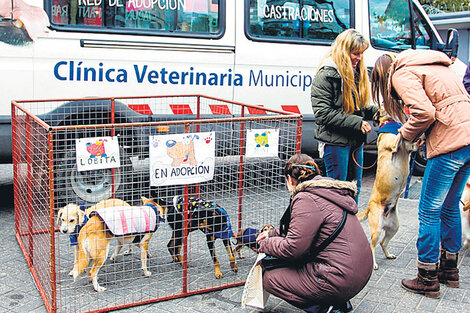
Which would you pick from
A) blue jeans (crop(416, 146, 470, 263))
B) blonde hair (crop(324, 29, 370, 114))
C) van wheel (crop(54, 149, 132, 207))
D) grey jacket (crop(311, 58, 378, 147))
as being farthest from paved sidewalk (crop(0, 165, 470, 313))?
blonde hair (crop(324, 29, 370, 114))

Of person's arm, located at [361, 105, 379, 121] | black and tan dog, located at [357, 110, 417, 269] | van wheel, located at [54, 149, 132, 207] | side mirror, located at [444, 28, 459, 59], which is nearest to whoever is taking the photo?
black and tan dog, located at [357, 110, 417, 269]

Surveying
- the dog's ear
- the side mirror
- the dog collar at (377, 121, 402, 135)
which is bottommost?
the dog's ear

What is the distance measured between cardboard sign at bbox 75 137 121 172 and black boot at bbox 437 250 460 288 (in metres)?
2.59

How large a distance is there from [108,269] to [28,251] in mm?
790

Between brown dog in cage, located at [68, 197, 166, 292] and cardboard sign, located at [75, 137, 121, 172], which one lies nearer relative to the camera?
cardboard sign, located at [75, 137, 121, 172]

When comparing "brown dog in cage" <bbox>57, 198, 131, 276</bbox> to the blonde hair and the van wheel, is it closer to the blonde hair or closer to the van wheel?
the van wheel

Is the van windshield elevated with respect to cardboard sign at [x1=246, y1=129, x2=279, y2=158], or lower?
elevated

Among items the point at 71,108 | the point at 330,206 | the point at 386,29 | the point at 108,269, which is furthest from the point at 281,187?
the point at 386,29

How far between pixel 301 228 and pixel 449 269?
1671mm

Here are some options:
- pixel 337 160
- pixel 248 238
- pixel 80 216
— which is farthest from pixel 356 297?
pixel 80 216

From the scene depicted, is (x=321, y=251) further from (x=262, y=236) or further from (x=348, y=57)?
(x=348, y=57)

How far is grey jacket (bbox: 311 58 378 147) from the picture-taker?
15.6 feet

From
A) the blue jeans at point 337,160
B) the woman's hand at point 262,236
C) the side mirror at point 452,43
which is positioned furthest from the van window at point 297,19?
the woman's hand at point 262,236

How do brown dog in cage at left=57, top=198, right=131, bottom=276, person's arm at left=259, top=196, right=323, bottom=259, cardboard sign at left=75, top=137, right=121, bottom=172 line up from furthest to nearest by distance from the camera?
brown dog in cage at left=57, top=198, right=131, bottom=276
cardboard sign at left=75, top=137, right=121, bottom=172
person's arm at left=259, top=196, right=323, bottom=259
